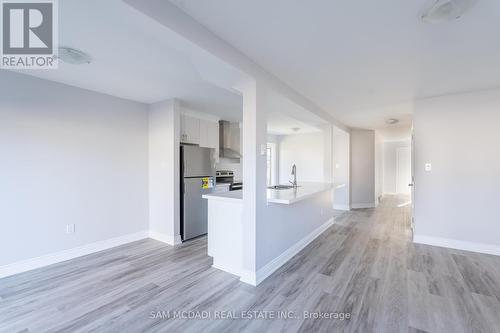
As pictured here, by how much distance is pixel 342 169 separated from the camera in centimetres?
657

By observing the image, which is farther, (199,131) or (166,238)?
(199,131)

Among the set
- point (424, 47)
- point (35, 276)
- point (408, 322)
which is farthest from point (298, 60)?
point (35, 276)

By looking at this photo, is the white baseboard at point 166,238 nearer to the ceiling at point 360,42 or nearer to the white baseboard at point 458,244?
the ceiling at point 360,42

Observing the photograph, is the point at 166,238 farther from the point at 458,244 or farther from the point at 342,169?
the point at 342,169

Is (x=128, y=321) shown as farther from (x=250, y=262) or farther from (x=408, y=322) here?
(x=408, y=322)

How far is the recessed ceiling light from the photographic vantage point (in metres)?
2.13

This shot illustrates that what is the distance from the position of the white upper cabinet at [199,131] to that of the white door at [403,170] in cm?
853

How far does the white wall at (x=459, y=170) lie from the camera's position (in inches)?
128

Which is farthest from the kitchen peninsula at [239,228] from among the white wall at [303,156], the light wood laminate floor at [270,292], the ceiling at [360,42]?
the white wall at [303,156]

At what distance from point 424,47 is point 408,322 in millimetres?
2443

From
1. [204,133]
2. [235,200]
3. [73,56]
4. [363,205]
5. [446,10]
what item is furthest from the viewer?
[363,205]

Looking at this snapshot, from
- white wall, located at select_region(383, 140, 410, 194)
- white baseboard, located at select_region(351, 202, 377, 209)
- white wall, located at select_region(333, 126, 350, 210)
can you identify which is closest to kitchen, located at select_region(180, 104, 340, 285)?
white wall, located at select_region(333, 126, 350, 210)

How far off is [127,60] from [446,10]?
2.78 metres

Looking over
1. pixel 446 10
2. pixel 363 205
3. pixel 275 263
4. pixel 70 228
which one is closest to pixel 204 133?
pixel 70 228
